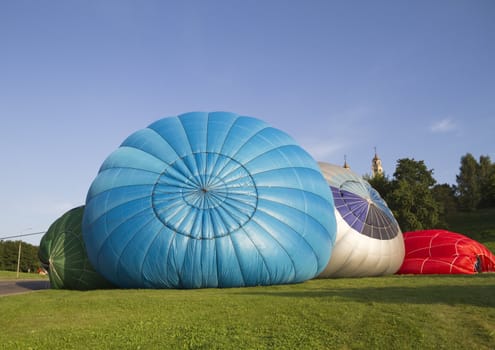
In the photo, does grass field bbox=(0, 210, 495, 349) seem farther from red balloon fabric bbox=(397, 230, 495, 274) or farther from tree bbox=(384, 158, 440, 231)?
tree bbox=(384, 158, 440, 231)

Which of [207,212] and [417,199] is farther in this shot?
[417,199]

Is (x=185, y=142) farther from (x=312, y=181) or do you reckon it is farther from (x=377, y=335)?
(x=377, y=335)

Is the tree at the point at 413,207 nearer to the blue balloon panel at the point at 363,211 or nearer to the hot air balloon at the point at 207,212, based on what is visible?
the blue balloon panel at the point at 363,211

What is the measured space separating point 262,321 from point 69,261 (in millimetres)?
9675

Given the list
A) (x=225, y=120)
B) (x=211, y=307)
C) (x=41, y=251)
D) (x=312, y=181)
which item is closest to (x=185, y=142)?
(x=225, y=120)

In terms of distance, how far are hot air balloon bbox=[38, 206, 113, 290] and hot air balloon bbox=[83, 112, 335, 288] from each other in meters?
1.27

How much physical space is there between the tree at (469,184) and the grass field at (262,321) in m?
59.1

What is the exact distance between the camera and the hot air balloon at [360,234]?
1443cm

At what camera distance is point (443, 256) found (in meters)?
16.1

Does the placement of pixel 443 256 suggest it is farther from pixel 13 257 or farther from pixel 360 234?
pixel 13 257

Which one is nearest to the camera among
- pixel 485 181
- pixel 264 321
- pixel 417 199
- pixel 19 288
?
pixel 264 321

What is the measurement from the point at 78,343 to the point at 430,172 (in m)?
42.2

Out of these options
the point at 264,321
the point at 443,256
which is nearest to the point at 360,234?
the point at 443,256

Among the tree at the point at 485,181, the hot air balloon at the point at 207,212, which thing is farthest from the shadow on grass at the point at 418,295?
the tree at the point at 485,181
